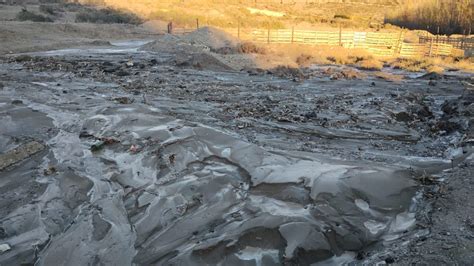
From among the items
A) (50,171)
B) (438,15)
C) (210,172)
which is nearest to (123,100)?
(50,171)

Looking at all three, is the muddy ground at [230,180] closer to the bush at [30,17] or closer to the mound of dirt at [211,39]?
the mound of dirt at [211,39]

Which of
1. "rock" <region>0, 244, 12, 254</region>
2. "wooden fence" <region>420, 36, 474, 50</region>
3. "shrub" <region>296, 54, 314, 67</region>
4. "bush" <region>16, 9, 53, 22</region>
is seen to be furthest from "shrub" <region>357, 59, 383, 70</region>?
"bush" <region>16, 9, 53, 22</region>

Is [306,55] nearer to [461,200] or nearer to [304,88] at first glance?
[304,88]

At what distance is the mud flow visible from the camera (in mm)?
4508

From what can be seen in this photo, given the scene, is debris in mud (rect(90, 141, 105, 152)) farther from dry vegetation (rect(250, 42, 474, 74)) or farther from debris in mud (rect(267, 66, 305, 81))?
dry vegetation (rect(250, 42, 474, 74))

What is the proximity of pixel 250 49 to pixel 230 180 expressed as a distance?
18.0 meters

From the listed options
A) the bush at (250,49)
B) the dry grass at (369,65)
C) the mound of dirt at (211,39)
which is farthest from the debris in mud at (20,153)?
the mound of dirt at (211,39)

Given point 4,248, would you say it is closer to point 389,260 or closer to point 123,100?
point 389,260

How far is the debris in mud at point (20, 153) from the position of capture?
6652 mm

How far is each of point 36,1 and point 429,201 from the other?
55.1 m

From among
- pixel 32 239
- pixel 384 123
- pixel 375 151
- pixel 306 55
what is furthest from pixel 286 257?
pixel 306 55

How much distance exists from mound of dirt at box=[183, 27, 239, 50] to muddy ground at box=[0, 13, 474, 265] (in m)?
13.4

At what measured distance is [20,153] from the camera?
7016 mm

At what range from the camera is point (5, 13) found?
36.5m
